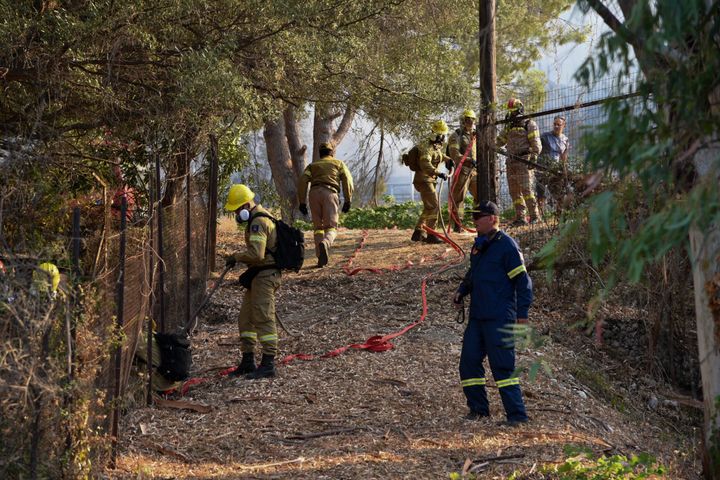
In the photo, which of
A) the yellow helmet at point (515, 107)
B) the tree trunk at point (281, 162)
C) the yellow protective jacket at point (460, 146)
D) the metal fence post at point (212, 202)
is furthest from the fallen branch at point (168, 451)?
the tree trunk at point (281, 162)

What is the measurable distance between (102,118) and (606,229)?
8428 millimetres

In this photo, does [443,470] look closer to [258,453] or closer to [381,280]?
[258,453]

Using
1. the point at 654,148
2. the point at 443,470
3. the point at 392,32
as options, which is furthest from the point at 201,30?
the point at 654,148

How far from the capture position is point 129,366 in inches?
289

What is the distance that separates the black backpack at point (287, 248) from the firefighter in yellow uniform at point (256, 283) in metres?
0.04

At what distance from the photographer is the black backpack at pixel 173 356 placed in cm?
834

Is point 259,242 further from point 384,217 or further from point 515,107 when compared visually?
point 384,217

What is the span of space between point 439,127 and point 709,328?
862 centimetres

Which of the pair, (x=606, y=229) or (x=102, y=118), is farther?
(x=102, y=118)

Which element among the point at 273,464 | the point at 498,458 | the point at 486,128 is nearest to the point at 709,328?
the point at 498,458

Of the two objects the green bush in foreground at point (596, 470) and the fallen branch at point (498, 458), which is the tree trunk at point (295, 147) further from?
the green bush in foreground at point (596, 470)

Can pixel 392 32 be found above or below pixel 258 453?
above

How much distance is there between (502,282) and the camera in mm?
7457

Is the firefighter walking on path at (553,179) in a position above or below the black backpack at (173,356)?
above
